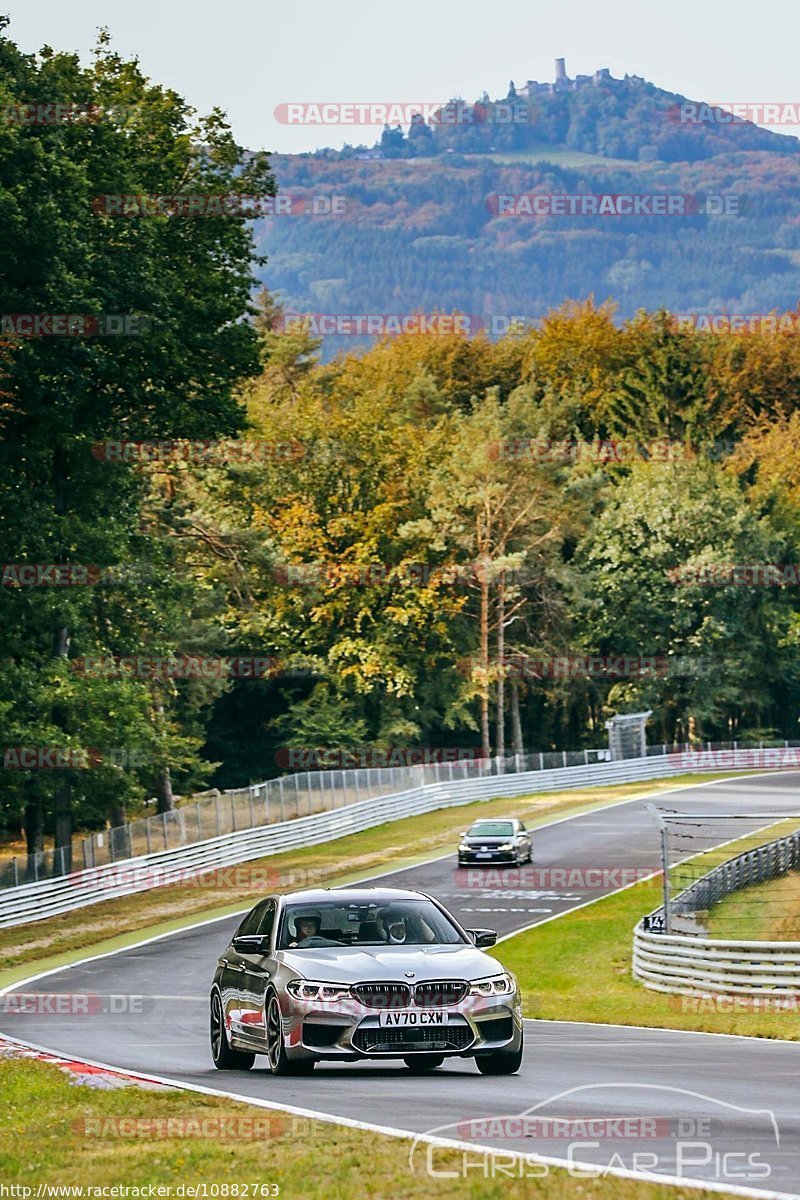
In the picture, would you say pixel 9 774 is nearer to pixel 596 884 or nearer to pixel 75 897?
pixel 75 897

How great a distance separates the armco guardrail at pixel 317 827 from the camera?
148 ft

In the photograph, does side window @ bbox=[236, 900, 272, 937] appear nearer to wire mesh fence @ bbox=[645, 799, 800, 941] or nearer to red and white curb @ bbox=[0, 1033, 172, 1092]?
red and white curb @ bbox=[0, 1033, 172, 1092]

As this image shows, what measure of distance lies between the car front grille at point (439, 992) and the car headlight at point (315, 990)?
22.6 inches

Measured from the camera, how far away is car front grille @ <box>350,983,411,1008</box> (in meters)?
14.5

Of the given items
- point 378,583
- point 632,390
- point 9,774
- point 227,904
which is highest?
point 632,390

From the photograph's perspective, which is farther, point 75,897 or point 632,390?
point 632,390

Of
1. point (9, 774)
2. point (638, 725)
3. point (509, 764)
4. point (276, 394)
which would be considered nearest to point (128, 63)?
point (9, 774)

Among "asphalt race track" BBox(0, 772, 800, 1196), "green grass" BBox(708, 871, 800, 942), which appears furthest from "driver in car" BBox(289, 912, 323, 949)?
"green grass" BBox(708, 871, 800, 942)

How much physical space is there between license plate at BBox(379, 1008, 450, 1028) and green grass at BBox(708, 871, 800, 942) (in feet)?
58.8

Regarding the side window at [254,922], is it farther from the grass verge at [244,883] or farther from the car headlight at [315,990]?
the grass verge at [244,883]

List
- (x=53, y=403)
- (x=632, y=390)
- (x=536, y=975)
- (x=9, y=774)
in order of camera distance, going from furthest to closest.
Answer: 1. (x=632, y=390)
2. (x=9, y=774)
3. (x=53, y=403)
4. (x=536, y=975)

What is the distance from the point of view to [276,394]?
112062mm

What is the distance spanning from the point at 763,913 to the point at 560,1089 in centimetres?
2329

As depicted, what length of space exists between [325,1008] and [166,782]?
2194 inches
